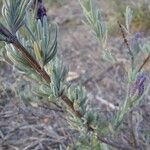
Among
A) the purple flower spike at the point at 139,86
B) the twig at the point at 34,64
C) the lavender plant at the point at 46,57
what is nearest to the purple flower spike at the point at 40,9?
the lavender plant at the point at 46,57

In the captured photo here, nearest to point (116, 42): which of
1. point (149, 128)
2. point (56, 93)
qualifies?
point (149, 128)

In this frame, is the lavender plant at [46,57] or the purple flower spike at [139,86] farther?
the purple flower spike at [139,86]

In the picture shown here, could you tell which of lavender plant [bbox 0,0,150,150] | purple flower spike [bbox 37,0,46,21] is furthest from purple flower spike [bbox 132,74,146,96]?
purple flower spike [bbox 37,0,46,21]

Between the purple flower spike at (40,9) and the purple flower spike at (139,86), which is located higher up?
the purple flower spike at (40,9)

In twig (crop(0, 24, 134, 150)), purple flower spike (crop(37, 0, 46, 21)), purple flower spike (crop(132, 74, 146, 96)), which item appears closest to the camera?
twig (crop(0, 24, 134, 150))

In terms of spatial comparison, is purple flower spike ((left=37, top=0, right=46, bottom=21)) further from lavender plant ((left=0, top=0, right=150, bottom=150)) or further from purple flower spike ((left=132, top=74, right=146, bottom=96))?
purple flower spike ((left=132, top=74, right=146, bottom=96))

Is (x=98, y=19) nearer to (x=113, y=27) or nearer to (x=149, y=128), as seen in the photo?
(x=149, y=128)

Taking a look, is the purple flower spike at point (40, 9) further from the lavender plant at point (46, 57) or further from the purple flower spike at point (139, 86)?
the purple flower spike at point (139, 86)

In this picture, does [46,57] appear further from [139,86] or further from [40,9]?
[139,86]

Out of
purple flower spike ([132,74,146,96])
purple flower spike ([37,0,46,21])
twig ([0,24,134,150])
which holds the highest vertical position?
purple flower spike ([37,0,46,21])
